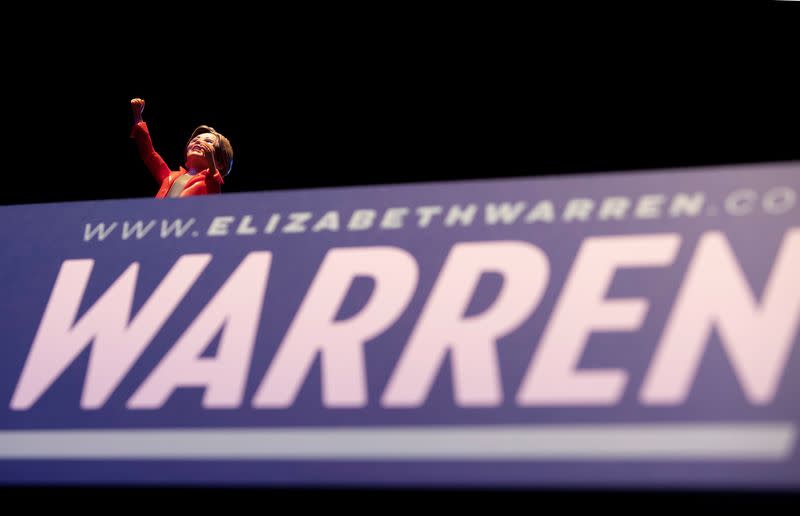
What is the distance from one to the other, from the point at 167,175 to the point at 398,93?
104 centimetres

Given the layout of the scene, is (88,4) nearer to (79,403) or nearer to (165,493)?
(79,403)

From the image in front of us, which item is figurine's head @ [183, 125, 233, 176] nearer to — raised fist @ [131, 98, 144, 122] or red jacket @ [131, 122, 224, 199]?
red jacket @ [131, 122, 224, 199]

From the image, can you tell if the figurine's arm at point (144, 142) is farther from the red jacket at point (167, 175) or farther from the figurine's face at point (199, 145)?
the figurine's face at point (199, 145)

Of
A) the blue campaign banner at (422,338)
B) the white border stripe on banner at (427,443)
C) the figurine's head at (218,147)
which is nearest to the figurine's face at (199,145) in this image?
the figurine's head at (218,147)

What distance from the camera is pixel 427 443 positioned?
3.88 ft

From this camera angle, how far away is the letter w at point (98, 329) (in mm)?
1347

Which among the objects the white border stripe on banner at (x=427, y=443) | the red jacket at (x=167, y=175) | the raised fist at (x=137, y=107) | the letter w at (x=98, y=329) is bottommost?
the white border stripe on banner at (x=427, y=443)

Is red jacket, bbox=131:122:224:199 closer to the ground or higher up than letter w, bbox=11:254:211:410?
higher up

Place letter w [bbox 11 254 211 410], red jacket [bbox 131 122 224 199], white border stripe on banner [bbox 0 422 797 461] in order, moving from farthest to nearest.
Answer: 1. red jacket [bbox 131 122 224 199]
2. letter w [bbox 11 254 211 410]
3. white border stripe on banner [bbox 0 422 797 461]

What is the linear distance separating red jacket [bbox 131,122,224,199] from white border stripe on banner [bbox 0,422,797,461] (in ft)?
3.19

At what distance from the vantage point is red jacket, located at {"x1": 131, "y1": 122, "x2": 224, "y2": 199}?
6.95 feet

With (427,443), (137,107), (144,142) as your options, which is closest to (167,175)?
(144,142)

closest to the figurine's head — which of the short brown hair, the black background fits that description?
the short brown hair

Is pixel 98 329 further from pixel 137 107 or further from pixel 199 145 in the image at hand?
pixel 137 107
